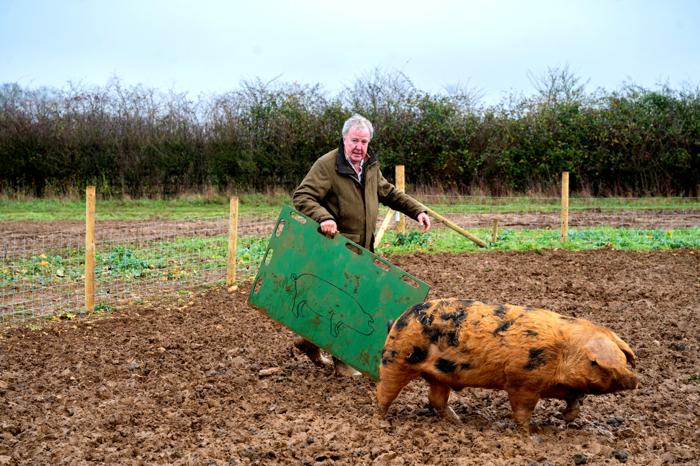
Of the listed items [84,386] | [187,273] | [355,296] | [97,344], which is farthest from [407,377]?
[187,273]

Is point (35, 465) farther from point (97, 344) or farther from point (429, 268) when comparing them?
point (429, 268)

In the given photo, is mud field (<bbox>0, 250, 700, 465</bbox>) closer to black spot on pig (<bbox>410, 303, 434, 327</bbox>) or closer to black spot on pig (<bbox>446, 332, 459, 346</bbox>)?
black spot on pig (<bbox>446, 332, 459, 346</bbox>)

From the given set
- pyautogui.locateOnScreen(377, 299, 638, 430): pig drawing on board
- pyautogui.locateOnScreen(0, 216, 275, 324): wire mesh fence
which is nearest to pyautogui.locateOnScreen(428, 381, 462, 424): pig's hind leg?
pyautogui.locateOnScreen(377, 299, 638, 430): pig drawing on board

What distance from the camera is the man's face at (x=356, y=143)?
5926 millimetres

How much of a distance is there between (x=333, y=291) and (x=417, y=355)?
120 cm

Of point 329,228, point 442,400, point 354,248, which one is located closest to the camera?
point 442,400

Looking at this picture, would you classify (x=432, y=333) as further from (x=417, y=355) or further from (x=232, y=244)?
(x=232, y=244)

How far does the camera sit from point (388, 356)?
4883 millimetres

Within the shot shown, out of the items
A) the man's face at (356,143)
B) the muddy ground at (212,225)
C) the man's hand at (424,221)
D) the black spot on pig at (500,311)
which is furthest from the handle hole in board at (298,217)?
the muddy ground at (212,225)

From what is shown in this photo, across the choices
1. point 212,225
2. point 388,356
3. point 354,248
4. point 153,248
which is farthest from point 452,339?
point 212,225

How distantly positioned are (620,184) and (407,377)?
1968 cm

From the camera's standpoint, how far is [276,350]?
7.18 meters

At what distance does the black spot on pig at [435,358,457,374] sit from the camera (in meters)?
4.64

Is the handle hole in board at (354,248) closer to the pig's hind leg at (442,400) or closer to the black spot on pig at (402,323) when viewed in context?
the black spot on pig at (402,323)
